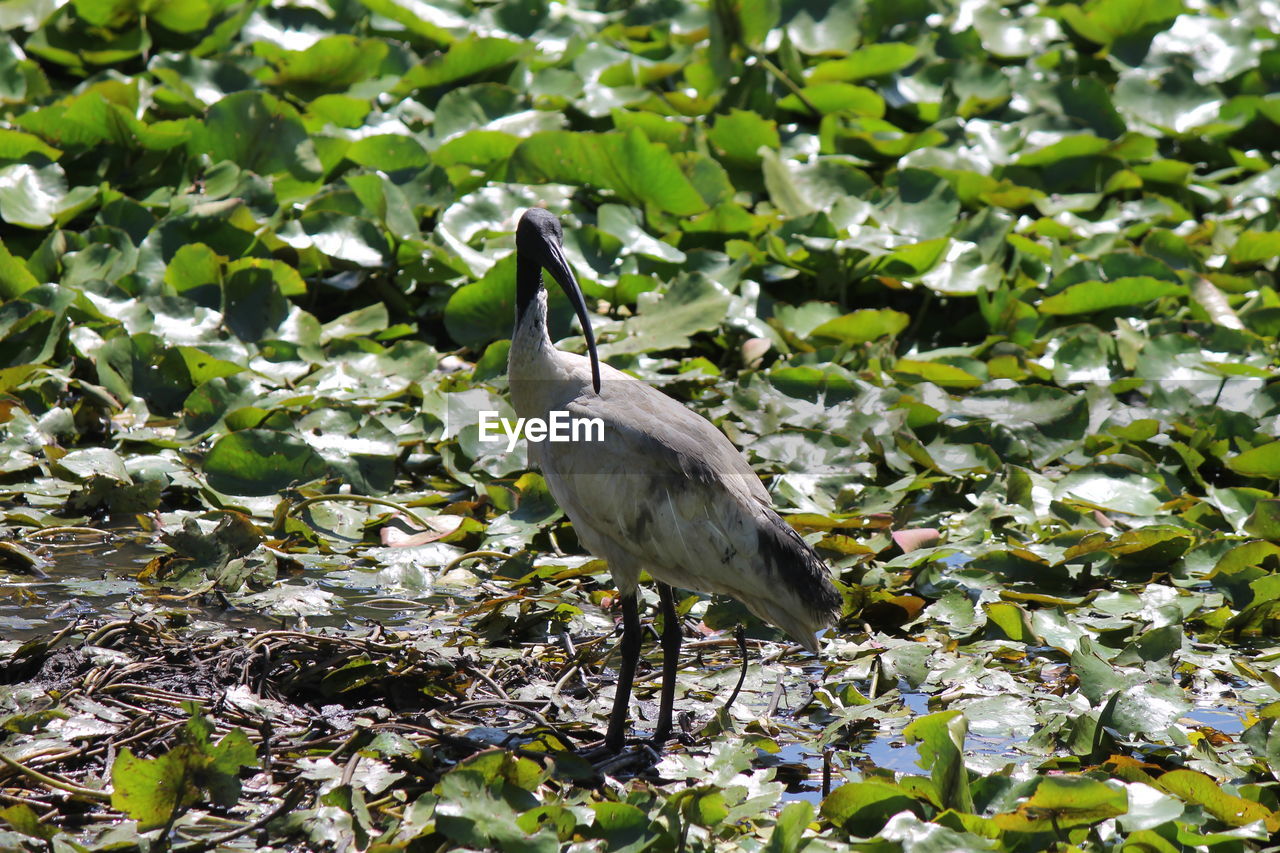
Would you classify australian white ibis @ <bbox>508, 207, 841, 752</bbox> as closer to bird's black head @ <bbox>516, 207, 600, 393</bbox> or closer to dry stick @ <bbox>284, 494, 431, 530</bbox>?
bird's black head @ <bbox>516, 207, 600, 393</bbox>

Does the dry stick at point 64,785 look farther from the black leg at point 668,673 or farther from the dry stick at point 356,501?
the dry stick at point 356,501

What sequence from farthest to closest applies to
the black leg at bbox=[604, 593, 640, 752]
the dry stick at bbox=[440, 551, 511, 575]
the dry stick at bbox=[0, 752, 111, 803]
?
the dry stick at bbox=[440, 551, 511, 575] → the black leg at bbox=[604, 593, 640, 752] → the dry stick at bbox=[0, 752, 111, 803]

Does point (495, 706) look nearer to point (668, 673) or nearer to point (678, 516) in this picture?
point (668, 673)

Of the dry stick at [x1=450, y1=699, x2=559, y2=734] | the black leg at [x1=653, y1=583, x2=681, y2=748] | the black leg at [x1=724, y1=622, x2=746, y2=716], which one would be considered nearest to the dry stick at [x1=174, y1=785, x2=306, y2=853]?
the dry stick at [x1=450, y1=699, x2=559, y2=734]

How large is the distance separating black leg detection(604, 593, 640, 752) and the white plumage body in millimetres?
75

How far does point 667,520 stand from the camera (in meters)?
4.14

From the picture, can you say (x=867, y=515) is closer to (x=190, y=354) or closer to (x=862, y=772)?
(x=862, y=772)

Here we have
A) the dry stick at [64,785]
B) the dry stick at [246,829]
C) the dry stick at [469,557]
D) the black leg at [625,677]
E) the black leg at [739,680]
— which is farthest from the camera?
the dry stick at [469,557]

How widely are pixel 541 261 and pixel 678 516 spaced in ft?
3.23

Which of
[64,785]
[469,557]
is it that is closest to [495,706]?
[469,557]

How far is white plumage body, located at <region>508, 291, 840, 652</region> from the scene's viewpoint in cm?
414

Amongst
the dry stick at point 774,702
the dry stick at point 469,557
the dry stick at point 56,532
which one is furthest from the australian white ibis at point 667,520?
the dry stick at point 56,532

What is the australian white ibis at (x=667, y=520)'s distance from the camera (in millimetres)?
4145

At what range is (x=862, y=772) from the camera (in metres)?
3.78
